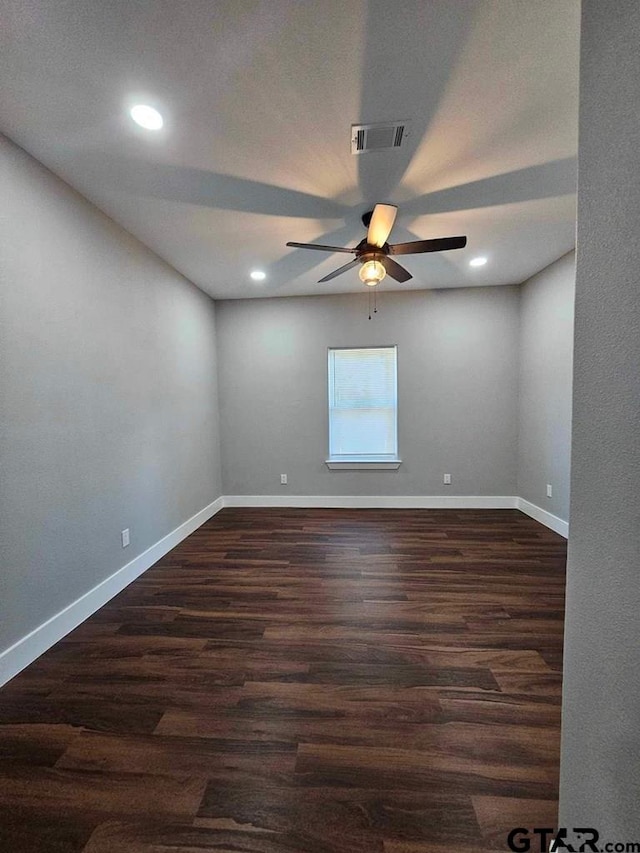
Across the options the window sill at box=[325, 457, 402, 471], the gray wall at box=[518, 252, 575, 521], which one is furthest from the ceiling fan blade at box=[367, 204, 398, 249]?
the window sill at box=[325, 457, 402, 471]

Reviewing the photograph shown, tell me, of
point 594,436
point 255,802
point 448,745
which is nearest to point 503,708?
point 448,745

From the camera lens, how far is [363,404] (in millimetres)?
4473

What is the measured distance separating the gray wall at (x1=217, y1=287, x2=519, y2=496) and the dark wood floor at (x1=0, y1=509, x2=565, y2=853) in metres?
1.86

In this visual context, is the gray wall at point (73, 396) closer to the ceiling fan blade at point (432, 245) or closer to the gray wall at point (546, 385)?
the ceiling fan blade at point (432, 245)

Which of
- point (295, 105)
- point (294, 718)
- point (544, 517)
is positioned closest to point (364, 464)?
point (544, 517)

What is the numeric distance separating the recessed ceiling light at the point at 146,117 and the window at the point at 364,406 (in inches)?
118

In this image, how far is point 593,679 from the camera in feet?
2.63

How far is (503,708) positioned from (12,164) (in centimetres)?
348

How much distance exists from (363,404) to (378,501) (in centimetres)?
127

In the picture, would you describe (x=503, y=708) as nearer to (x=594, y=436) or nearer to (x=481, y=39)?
(x=594, y=436)

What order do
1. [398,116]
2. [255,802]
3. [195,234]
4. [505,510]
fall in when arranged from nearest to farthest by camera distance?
[255,802]
[398,116]
[195,234]
[505,510]

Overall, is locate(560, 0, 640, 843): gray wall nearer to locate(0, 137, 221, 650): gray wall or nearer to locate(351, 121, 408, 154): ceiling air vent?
locate(351, 121, 408, 154): ceiling air vent

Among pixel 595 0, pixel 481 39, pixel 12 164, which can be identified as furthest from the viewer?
pixel 12 164

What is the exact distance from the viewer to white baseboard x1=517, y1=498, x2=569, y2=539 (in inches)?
136
